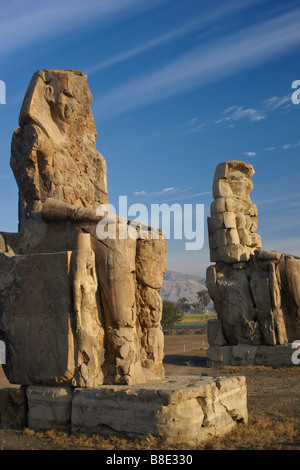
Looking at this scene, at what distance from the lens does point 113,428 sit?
4230 mm

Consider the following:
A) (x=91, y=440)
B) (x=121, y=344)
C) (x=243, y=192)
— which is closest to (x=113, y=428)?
(x=91, y=440)

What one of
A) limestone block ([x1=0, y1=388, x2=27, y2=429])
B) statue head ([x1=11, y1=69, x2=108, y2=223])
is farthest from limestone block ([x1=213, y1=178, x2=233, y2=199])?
limestone block ([x1=0, y1=388, x2=27, y2=429])

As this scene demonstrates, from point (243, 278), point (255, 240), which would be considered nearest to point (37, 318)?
point (243, 278)

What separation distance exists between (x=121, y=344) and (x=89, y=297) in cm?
57

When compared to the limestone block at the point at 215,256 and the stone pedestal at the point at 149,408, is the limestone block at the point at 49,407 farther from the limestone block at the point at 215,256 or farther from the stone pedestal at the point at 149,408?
the limestone block at the point at 215,256

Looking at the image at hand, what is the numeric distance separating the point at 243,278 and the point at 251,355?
1603 mm

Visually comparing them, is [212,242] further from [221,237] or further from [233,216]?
[233,216]

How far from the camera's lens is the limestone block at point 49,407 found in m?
4.61

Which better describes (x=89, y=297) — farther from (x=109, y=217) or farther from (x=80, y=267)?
(x=109, y=217)

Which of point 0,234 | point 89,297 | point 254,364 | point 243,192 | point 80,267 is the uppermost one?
point 243,192

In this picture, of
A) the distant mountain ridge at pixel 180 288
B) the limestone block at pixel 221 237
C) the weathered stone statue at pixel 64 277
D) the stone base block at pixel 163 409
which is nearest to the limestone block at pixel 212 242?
the limestone block at pixel 221 237
